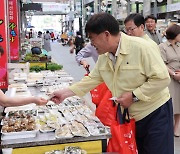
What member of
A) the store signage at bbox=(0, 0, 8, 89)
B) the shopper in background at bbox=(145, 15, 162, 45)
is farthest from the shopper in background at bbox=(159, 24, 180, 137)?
the store signage at bbox=(0, 0, 8, 89)

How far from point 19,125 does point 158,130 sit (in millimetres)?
1153

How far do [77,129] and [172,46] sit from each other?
8.40ft

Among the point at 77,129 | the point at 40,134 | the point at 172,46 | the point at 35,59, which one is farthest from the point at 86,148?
the point at 35,59

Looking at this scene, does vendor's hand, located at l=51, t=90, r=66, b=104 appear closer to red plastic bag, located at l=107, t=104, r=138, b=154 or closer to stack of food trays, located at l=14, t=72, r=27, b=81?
red plastic bag, located at l=107, t=104, r=138, b=154

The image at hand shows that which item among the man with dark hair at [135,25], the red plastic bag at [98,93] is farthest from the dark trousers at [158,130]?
the man with dark hair at [135,25]

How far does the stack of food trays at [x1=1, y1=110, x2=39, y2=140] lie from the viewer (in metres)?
2.41

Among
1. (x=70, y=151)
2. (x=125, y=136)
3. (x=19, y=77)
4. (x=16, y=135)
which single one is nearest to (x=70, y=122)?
(x=70, y=151)

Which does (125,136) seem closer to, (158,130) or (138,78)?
(158,130)

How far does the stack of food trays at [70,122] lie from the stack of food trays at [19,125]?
94 millimetres

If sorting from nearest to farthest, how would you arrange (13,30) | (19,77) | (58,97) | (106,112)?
(58,97), (106,112), (19,77), (13,30)

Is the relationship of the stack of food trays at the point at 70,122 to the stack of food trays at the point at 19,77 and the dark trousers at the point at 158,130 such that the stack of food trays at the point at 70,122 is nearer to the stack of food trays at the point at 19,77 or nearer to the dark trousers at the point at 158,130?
the dark trousers at the point at 158,130

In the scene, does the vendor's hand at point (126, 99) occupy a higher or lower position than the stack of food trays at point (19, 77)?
Result: higher

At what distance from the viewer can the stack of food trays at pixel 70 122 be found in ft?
8.23

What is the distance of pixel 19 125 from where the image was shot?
2600 millimetres
